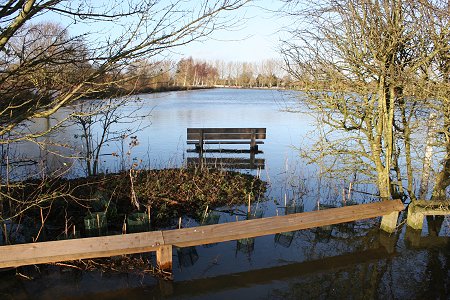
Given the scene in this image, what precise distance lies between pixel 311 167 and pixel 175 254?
6.59 metres

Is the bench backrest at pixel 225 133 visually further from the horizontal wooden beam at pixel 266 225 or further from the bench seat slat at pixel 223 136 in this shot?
the horizontal wooden beam at pixel 266 225

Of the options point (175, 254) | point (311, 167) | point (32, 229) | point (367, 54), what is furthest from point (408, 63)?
point (32, 229)

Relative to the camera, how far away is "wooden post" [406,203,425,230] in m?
6.39

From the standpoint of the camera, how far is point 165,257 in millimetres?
4895

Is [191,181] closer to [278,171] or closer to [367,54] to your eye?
[278,171]

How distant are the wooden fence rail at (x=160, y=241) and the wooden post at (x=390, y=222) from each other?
26.7 inches

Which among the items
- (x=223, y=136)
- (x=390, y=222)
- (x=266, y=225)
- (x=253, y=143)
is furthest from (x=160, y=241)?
(x=253, y=143)

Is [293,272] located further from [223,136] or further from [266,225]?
[223,136]

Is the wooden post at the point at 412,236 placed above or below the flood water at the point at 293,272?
above

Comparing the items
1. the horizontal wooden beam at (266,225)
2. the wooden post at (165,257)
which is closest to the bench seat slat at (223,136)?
the horizontal wooden beam at (266,225)

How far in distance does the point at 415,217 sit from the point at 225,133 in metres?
8.65

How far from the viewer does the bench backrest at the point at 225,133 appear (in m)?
14.1

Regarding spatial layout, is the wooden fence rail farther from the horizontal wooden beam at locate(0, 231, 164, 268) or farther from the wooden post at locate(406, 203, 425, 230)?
the wooden post at locate(406, 203, 425, 230)

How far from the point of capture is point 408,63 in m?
6.20
